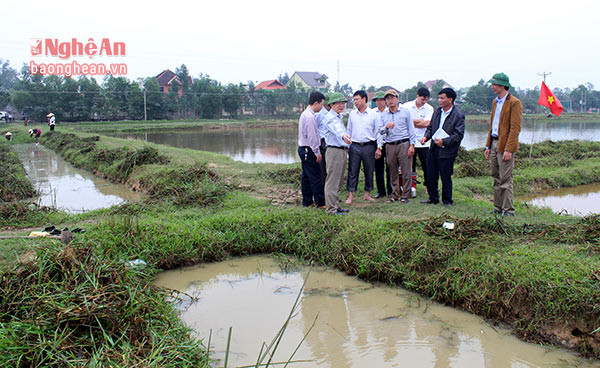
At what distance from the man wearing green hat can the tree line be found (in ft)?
130

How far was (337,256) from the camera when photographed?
4746mm

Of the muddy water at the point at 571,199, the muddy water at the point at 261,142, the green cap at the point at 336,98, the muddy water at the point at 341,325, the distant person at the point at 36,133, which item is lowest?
the muddy water at the point at 341,325

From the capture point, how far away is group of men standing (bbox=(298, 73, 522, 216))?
561 cm

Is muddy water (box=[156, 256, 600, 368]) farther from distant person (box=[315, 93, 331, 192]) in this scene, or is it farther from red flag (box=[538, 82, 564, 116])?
red flag (box=[538, 82, 564, 116])

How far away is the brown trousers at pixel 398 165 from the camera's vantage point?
22.3 feet

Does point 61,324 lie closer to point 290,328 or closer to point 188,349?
point 188,349

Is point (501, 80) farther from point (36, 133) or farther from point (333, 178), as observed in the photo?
point (36, 133)

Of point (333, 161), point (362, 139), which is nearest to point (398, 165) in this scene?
point (362, 139)

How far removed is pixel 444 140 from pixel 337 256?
8.51ft

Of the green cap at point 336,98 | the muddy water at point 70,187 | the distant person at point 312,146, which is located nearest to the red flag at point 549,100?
the green cap at point 336,98

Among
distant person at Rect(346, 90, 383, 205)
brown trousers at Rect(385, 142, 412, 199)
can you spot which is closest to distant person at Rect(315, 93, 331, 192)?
distant person at Rect(346, 90, 383, 205)

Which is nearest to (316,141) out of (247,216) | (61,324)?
(247,216)

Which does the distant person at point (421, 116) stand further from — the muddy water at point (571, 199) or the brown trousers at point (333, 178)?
the muddy water at point (571, 199)

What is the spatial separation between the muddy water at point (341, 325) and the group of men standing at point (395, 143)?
5.69 ft
